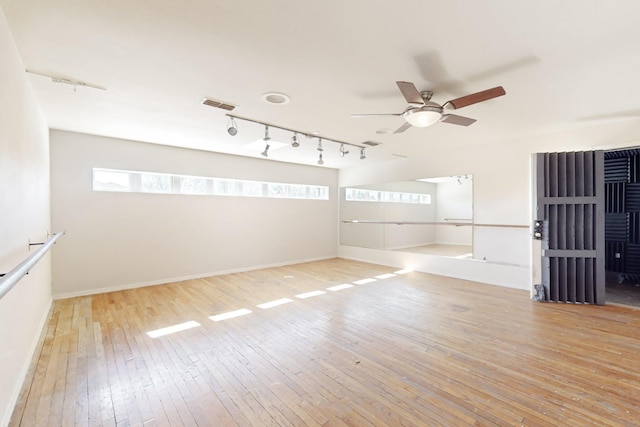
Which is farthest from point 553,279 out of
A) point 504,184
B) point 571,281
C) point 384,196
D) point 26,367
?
point 26,367

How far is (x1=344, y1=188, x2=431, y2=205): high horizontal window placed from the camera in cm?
621

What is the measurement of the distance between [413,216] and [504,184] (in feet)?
6.32

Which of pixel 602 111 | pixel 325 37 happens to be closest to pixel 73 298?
pixel 325 37

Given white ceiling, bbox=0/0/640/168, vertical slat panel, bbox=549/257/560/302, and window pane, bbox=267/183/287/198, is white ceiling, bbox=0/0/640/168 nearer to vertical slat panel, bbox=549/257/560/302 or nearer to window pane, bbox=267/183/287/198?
vertical slat panel, bbox=549/257/560/302

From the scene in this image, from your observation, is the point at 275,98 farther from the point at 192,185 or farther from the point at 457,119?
the point at 192,185

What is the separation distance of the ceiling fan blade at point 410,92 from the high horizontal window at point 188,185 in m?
4.48

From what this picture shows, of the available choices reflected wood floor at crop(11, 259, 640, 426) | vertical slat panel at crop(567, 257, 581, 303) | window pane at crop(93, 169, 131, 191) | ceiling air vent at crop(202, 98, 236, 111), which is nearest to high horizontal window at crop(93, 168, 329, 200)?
window pane at crop(93, 169, 131, 191)

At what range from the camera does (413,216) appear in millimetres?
6422

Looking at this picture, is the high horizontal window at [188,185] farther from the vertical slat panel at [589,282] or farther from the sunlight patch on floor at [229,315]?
the vertical slat panel at [589,282]

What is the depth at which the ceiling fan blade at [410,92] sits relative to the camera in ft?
7.51

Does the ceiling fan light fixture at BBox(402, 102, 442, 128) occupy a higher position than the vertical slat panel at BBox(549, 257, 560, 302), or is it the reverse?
the ceiling fan light fixture at BBox(402, 102, 442, 128)

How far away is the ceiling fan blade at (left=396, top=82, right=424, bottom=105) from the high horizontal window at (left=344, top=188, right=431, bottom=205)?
3808 millimetres

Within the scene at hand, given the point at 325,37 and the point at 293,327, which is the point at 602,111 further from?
the point at 293,327

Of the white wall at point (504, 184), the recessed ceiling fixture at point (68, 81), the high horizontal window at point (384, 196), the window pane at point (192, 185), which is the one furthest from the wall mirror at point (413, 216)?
the recessed ceiling fixture at point (68, 81)
